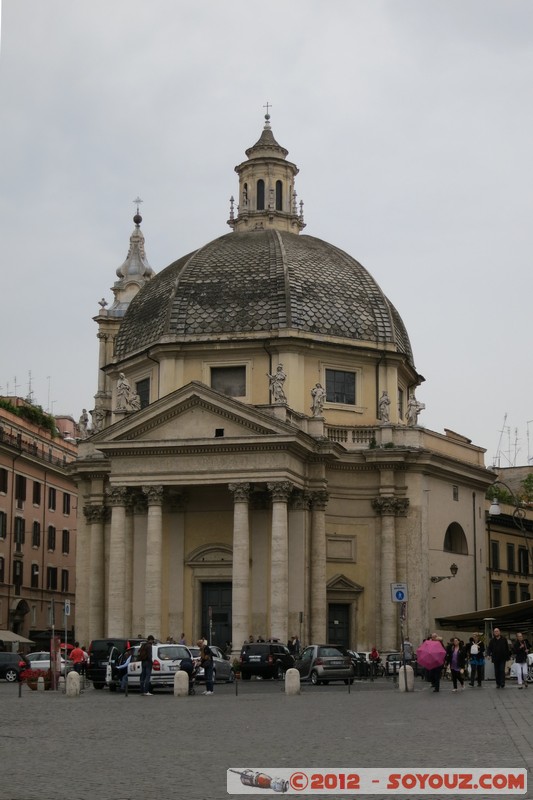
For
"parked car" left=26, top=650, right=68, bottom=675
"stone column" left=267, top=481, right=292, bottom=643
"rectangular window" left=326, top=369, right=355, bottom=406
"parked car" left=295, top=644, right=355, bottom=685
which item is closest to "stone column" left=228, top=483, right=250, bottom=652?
"stone column" left=267, top=481, right=292, bottom=643

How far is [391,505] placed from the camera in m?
56.4

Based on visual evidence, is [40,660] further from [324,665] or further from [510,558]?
[510,558]

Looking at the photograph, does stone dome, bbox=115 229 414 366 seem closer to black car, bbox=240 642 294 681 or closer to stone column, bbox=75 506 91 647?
stone column, bbox=75 506 91 647

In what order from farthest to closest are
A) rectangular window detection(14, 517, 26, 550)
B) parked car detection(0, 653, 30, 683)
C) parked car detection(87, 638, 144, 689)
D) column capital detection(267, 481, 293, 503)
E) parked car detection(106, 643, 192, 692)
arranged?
rectangular window detection(14, 517, 26, 550) → column capital detection(267, 481, 293, 503) → parked car detection(0, 653, 30, 683) → parked car detection(87, 638, 144, 689) → parked car detection(106, 643, 192, 692)

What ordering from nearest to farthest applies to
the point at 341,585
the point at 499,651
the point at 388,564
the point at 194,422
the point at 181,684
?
the point at 181,684
the point at 499,651
the point at 194,422
the point at 388,564
the point at 341,585

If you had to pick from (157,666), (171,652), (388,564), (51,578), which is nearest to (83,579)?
(388,564)

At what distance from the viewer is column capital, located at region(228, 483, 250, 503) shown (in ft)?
168

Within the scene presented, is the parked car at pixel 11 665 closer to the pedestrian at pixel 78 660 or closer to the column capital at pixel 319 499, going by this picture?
the pedestrian at pixel 78 660

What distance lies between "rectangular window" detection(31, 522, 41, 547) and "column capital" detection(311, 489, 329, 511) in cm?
2799

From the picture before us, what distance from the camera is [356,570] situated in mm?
56281

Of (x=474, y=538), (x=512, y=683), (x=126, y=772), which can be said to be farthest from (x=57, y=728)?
(x=474, y=538)

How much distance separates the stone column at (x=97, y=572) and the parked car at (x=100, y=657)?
14.6 m

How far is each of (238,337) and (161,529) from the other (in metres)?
8.91

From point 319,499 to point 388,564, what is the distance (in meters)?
4.16
